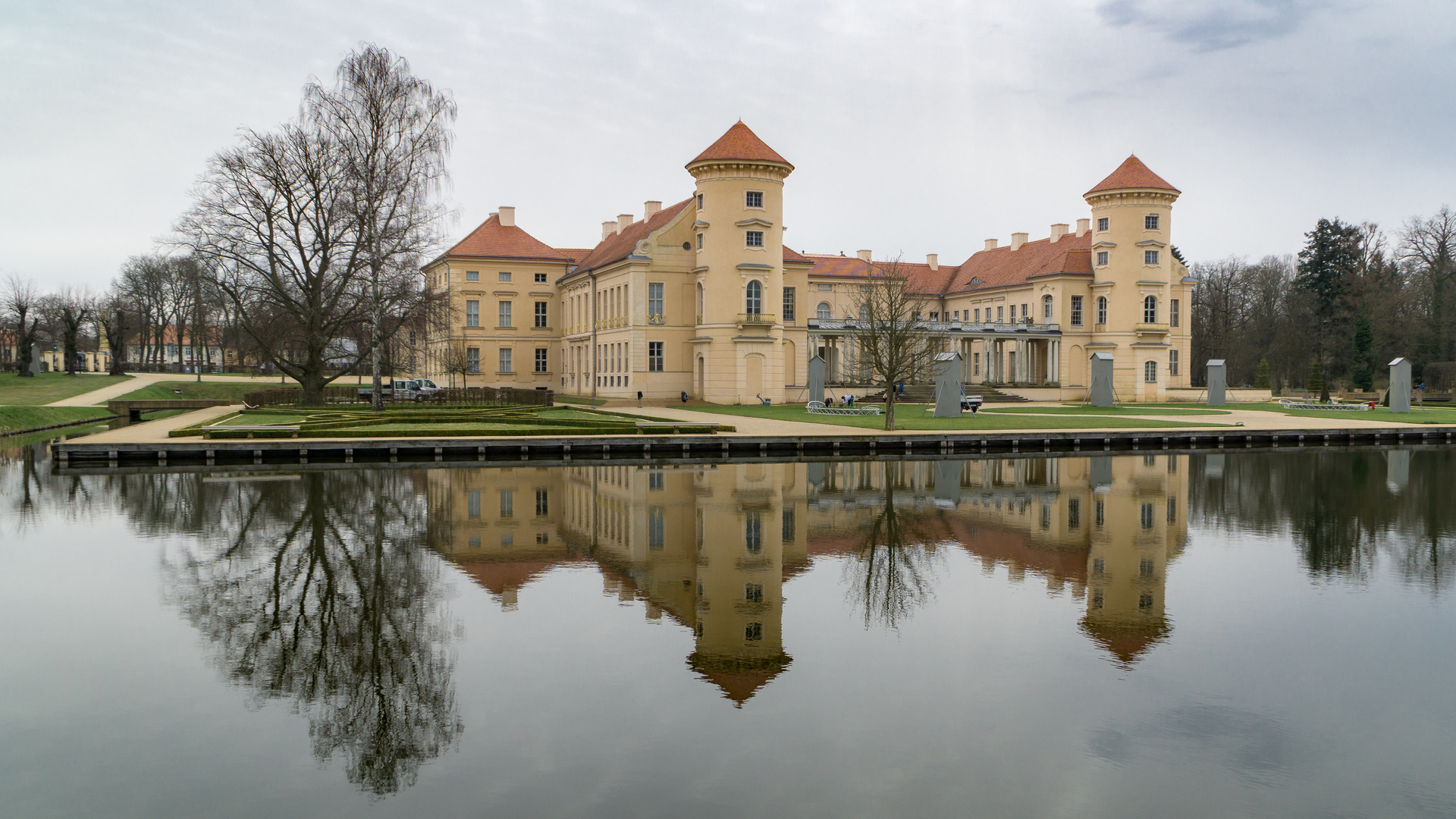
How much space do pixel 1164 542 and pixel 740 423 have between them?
64.3 feet

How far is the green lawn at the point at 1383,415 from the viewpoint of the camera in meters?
41.2

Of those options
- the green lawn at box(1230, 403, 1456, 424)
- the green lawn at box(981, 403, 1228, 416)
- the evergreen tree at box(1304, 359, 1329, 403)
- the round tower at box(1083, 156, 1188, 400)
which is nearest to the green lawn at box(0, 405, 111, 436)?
the green lawn at box(981, 403, 1228, 416)

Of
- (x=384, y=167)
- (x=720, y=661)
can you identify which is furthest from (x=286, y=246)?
(x=720, y=661)

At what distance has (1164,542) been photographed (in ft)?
53.9

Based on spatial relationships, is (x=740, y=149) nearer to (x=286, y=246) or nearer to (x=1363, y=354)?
(x=286, y=246)

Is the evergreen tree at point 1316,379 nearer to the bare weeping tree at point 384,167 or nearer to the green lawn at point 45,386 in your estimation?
the bare weeping tree at point 384,167

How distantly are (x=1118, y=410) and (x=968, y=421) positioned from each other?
12669mm

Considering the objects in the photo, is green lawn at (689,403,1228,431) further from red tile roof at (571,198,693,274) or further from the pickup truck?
the pickup truck

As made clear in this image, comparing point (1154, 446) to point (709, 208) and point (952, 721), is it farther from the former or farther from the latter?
point (952, 721)

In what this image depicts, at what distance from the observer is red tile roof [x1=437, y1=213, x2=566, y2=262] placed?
190 feet

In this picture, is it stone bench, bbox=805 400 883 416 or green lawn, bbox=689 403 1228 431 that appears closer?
green lawn, bbox=689 403 1228 431

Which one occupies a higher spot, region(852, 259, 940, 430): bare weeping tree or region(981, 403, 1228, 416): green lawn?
region(852, 259, 940, 430): bare weeping tree

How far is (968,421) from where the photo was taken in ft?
122

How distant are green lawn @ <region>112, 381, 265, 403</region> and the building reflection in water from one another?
33.9 meters
